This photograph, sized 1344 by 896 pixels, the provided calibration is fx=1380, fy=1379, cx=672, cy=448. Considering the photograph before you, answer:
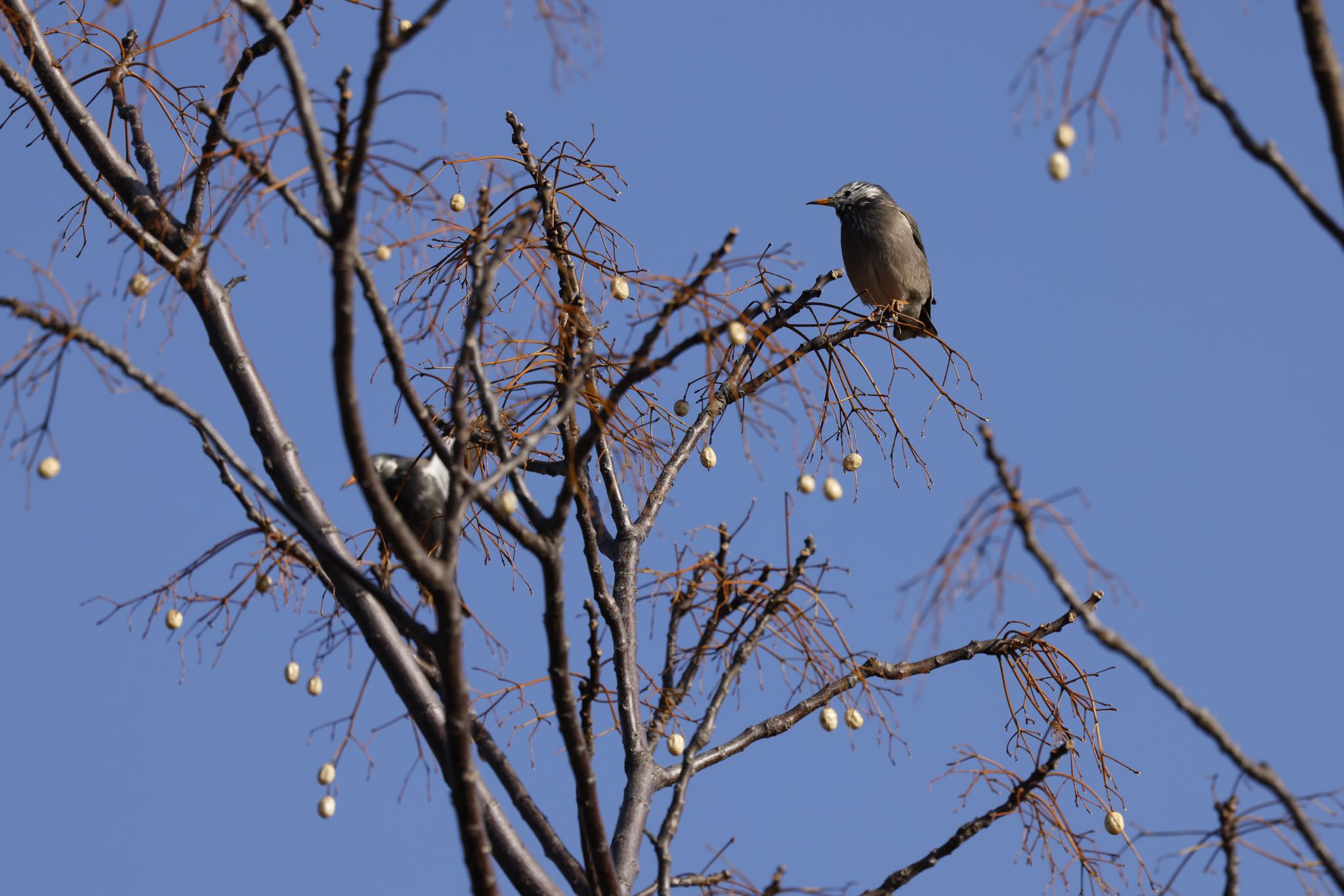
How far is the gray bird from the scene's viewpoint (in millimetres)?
7926

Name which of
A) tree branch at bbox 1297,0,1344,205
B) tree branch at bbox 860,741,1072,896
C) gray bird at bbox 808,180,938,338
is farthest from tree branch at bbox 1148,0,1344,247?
gray bird at bbox 808,180,938,338

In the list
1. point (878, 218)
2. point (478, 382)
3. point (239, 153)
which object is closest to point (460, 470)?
point (478, 382)

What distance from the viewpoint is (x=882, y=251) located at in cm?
793

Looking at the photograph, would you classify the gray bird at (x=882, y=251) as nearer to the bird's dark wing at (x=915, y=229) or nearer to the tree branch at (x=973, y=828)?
the bird's dark wing at (x=915, y=229)

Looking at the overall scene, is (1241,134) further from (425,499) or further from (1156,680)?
(425,499)

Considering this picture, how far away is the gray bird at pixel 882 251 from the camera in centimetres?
793

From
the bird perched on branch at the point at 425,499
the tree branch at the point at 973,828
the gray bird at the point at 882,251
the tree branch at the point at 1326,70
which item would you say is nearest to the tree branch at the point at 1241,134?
the tree branch at the point at 1326,70

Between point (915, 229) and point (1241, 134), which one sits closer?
point (1241, 134)

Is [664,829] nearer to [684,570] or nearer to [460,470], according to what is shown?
[684,570]

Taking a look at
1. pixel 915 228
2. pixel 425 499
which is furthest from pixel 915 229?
pixel 425 499

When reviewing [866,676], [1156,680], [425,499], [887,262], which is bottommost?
[1156,680]

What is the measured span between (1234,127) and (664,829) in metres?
1.96

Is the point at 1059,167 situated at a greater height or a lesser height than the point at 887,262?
lesser

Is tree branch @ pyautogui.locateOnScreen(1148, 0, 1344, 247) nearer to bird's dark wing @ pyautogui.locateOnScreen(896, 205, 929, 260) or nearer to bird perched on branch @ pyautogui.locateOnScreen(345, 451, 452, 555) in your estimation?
bird perched on branch @ pyautogui.locateOnScreen(345, 451, 452, 555)
